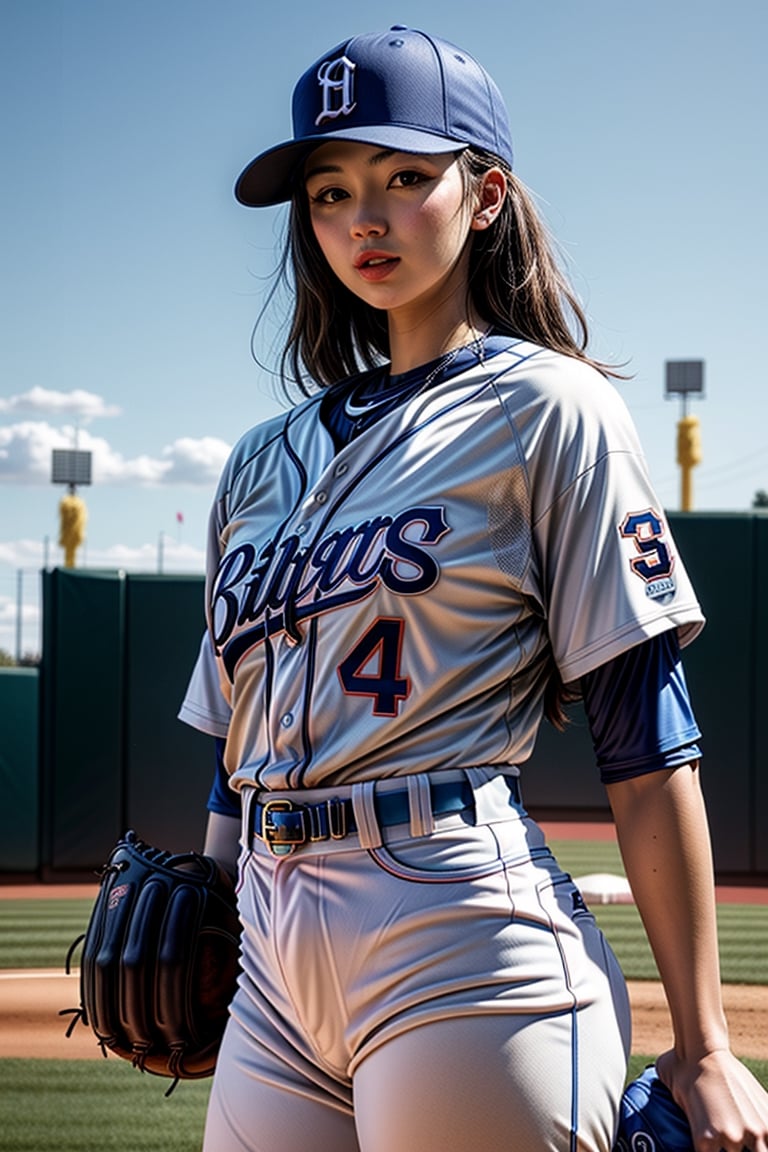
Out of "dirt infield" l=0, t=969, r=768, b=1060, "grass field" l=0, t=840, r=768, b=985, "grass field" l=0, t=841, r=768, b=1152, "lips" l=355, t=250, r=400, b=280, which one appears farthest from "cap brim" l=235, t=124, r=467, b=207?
"grass field" l=0, t=840, r=768, b=985

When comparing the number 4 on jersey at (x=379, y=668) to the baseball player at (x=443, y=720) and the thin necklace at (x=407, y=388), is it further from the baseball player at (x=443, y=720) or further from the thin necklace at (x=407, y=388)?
the thin necklace at (x=407, y=388)

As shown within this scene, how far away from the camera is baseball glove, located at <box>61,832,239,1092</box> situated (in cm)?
154

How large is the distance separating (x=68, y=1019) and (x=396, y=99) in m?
4.35

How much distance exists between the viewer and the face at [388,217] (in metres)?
1.34

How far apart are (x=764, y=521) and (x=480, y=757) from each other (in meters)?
7.71

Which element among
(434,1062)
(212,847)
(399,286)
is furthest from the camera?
(212,847)

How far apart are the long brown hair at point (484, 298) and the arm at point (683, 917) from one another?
0.56ft

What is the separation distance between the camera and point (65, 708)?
8.65 m

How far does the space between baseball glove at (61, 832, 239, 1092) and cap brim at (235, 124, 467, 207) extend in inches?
31.8

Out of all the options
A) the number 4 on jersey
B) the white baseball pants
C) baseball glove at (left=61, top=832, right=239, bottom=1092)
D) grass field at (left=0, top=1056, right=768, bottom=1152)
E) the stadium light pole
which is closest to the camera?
the white baseball pants

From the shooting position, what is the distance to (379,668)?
122 cm

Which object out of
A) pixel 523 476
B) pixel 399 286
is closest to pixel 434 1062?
pixel 523 476

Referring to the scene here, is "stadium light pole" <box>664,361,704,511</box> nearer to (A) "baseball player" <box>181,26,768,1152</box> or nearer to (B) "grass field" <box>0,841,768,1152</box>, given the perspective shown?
(B) "grass field" <box>0,841,768,1152</box>

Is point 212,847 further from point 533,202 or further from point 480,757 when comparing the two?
point 533,202
